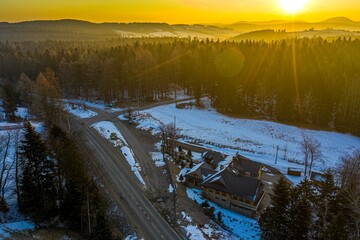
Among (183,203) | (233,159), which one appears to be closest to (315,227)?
(183,203)

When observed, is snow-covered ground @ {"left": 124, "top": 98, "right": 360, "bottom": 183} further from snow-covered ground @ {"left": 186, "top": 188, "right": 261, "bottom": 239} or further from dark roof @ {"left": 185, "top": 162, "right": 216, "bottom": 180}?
snow-covered ground @ {"left": 186, "top": 188, "right": 261, "bottom": 239}

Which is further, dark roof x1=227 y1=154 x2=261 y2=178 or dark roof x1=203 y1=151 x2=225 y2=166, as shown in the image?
dark roof x1=203 y1=151 x2=225 y2=166

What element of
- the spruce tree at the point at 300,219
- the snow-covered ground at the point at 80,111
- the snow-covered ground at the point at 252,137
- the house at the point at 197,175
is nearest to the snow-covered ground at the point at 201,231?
the spruce tree at the point at 300,219

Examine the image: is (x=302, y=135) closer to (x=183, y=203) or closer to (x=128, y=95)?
(x=183, y=203)

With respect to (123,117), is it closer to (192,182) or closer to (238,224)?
(192,182)

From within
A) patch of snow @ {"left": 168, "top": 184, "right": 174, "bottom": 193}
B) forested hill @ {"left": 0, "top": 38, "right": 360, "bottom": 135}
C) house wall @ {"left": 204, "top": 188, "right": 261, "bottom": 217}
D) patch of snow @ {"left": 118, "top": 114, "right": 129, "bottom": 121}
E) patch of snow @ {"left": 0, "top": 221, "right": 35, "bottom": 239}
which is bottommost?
house wall @ {"left": 204, "top": 188, "right": 261, "bottom": 217}

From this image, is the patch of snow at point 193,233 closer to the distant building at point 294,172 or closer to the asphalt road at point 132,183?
the asphalt road at point 132,183

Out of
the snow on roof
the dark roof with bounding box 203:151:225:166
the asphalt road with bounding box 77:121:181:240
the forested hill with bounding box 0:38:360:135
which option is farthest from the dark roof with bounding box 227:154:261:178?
the forested hill with bounding box 0:38:360:135

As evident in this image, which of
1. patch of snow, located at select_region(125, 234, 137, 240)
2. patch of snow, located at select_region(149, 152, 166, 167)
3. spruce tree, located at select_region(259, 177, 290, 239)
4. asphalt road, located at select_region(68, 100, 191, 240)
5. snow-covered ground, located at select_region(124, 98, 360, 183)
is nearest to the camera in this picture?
spruce tree, located at select_region(259, 177, 290, 239)
